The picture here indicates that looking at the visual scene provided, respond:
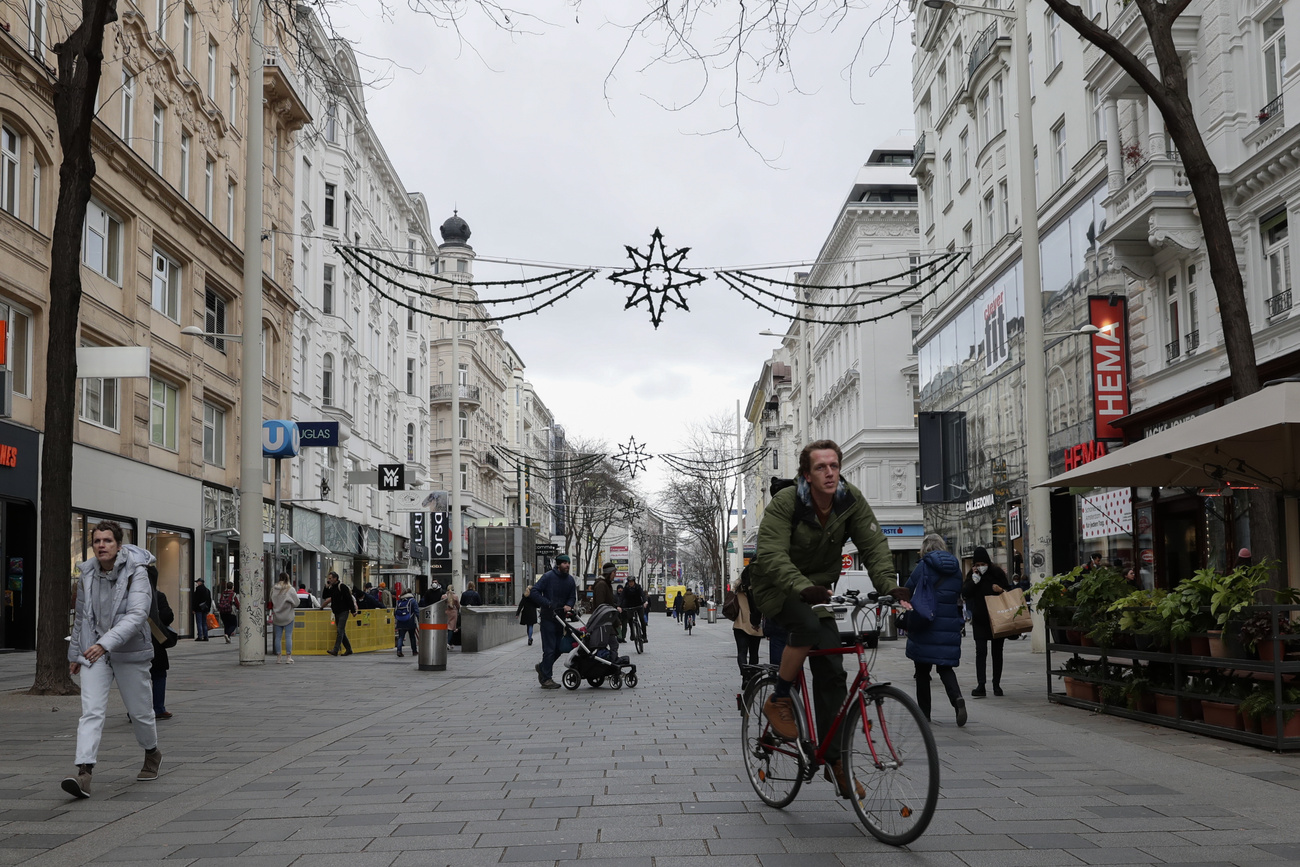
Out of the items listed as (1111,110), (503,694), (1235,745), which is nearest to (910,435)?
(1111,110)

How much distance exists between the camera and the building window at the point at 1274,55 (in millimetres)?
19688

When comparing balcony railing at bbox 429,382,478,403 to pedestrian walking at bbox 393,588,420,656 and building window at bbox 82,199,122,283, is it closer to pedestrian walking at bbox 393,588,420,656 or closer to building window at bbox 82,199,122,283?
building window at bbox 82,199,122,283

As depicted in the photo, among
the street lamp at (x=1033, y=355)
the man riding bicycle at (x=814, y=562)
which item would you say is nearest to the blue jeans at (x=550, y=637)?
the street lamp at (x=1033, y=355)

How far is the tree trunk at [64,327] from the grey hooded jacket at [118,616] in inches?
273

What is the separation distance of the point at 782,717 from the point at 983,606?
27.3 feet

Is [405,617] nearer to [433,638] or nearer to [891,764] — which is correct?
[433,638]

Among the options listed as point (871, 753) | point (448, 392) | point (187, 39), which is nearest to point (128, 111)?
point (187, 39)

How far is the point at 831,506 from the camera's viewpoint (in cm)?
648

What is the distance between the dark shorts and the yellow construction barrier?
20.5 m

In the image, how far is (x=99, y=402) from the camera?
26188 mm

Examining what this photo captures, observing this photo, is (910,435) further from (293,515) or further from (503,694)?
(503,694)

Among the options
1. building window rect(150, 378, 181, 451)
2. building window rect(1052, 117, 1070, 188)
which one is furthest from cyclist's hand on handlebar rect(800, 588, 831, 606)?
building window rect(1052, 117, 1070, 188)

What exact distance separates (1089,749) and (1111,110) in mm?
18086

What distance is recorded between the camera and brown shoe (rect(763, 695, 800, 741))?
653 centimetres
